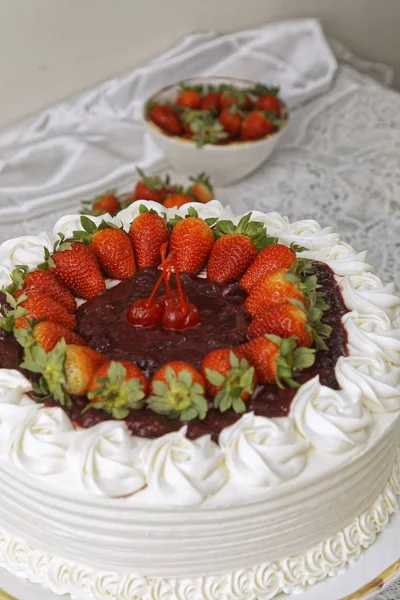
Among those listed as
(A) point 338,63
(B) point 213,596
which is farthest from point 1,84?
(B) point 213,596

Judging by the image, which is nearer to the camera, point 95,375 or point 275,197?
point 95,375

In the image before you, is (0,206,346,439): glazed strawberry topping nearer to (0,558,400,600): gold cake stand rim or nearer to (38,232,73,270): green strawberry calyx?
(38,232,73,270): green strawberry calyx

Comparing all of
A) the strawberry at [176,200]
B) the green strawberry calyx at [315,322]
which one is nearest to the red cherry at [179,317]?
the green strawberry calyx at [315,322]

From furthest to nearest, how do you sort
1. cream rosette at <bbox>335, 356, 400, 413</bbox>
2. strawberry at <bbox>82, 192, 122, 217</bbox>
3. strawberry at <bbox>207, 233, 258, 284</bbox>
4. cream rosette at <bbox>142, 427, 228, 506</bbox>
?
strawberry at <bbox>82, 192, 122, 217</bbox>
strawberry at <bbox>207, 233, 258, 284</bbox>
cream rosette at <bbox>335, 356, 400, 413</bbox>
cream rosette at <bbox>142, 427, 228, 506</bbox>

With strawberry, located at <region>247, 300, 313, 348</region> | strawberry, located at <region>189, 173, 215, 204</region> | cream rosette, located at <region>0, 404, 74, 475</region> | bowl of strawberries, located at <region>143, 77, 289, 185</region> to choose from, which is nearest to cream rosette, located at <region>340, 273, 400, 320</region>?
strawberry, located at <region>247, 300, 313, 348</region>

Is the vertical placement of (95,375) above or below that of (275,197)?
above

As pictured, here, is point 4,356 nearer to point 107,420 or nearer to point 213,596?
point 107,420
